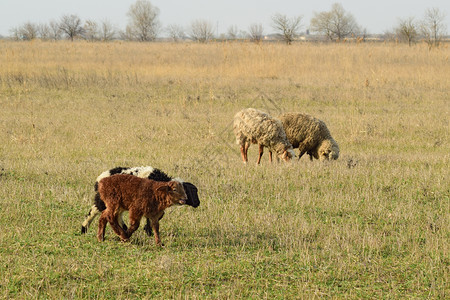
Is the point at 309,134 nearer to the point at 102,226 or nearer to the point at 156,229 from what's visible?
the point at 156,229

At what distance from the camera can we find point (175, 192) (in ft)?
17.7

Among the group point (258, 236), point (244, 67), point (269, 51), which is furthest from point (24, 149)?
point (269, 51)

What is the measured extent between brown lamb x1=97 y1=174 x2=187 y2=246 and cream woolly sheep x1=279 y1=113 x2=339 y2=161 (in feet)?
18.8

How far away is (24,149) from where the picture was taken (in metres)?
11.5

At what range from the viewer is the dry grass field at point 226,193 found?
16.4 ft

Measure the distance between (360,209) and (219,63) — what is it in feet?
61.2

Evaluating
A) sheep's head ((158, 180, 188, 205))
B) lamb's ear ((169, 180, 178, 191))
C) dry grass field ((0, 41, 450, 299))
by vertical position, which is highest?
lamb's ear ((169, 180, 178, 191))

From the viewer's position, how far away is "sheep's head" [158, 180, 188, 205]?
5395 mm

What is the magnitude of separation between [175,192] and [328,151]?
19.5ft

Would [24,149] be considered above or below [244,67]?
below

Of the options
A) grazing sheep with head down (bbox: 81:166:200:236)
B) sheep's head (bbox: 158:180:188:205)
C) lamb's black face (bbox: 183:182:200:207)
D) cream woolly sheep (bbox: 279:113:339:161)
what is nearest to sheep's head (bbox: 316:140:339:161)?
cream woolly sheep (bbox: 279:113:339:161)

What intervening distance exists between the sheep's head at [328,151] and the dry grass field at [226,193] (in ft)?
1.46

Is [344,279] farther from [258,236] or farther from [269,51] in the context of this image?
[269,51]

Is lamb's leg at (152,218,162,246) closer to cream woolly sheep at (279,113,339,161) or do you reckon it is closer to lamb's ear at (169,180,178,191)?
lamb's ear at (169,180,178,191)
